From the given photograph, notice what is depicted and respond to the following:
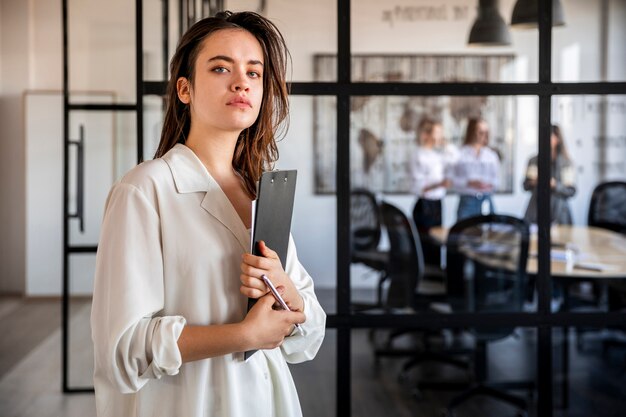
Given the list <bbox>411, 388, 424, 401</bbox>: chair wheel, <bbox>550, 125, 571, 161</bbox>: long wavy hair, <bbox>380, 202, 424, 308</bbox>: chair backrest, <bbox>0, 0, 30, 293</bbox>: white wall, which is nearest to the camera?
<bbox>550, 125, 571, 161</bbox>: long wavy hair

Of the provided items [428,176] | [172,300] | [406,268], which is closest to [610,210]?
[428,176]

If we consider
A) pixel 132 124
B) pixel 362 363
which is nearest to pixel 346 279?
pixel 362 363

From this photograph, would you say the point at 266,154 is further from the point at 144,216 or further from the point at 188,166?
the point at 144,216

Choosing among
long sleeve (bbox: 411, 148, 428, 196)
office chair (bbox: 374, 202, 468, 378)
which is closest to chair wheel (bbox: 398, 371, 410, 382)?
office chair (bbox: 374, 202, 468, 378)

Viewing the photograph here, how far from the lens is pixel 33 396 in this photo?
13.9ft

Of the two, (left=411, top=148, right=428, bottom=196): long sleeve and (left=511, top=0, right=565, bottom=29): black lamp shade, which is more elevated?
(left=511, top=0, right=565, bottom=29): black lamp shade

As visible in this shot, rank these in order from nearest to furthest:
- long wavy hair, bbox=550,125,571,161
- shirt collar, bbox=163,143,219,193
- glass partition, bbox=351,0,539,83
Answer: shirt collar, bbox=163,143,219,193, glass partition, bbox=351,0,539,83, long wavy hair, bbox=550,125,571,161

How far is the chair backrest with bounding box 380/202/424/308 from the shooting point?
3.11 meters

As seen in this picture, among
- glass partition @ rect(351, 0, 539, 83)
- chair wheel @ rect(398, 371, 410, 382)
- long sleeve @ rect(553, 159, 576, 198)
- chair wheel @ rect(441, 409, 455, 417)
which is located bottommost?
chair wheel @ rect(441, 409, 455, 417)

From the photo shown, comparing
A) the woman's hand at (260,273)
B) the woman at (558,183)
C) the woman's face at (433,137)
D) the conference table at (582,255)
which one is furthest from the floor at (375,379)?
the woman's hand at (260,273)

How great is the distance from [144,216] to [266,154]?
1.23ft

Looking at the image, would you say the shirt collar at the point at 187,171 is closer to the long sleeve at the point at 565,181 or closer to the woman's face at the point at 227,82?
the woman's face at the point at 227,82

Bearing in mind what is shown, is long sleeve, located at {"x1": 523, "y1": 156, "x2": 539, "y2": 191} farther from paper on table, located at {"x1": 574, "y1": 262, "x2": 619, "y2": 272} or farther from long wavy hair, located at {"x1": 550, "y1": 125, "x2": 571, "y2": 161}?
paper on table, located at {"x1": 574, "y1": 262, "x2": 619, "y2": 272}

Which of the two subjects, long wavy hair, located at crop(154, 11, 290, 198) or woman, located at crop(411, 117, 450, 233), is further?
woman, located at crop(411, 117, 450, 233)
